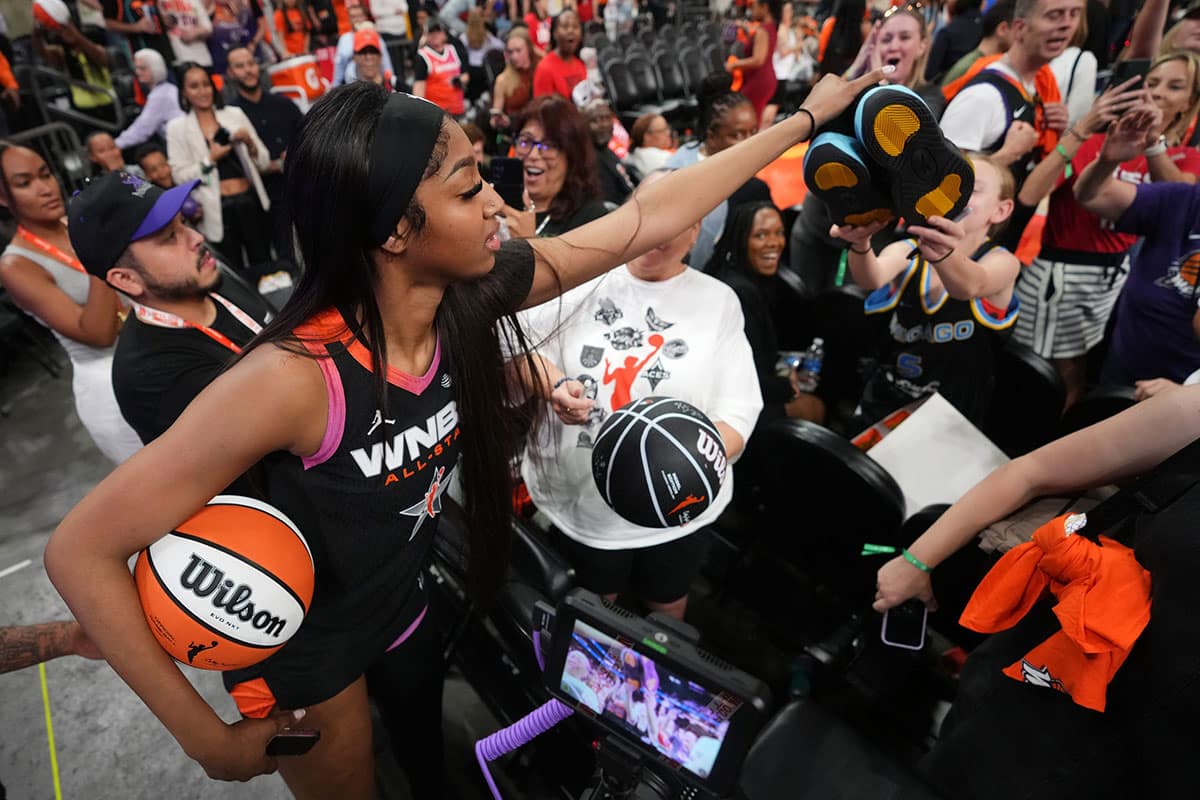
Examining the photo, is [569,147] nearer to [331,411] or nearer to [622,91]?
[331,411]

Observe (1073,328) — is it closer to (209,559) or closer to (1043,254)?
(1043,254)

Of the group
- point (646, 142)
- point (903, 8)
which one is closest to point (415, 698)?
point (903, 8)

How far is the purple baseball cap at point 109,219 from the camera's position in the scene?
1761mm

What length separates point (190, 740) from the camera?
1.16 meters

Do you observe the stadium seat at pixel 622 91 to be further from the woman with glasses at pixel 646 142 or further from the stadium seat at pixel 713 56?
the woman with glasses at pixel 646 142

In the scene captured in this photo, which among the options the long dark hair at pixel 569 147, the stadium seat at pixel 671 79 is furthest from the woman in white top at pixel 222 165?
the stadium seat at pixel 671 79

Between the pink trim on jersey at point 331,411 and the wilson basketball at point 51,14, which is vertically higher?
the wilson basketball at point 51,14

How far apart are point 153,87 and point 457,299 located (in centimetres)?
596

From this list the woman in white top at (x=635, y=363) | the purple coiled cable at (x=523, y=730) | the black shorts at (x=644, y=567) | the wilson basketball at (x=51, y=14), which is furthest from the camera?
the wilson basketball at (x=51, y=14)

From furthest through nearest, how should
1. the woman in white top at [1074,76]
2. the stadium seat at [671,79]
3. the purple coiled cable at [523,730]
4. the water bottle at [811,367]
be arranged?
the stadium seat at [671,79] < the woman in white top at [1074,76] < the water bottle at [811,367] < the purple coiled cable at [523,730]

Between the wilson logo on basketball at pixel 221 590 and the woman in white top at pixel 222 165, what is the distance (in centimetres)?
373

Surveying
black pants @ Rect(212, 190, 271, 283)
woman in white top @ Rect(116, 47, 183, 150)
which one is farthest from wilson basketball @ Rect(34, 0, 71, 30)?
black pants @ Rect(212, 190, 271, 283)

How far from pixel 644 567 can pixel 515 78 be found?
523cm

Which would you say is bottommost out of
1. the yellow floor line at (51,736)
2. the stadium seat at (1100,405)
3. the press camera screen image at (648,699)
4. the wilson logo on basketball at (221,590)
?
the yellow floor line at (51,736)
